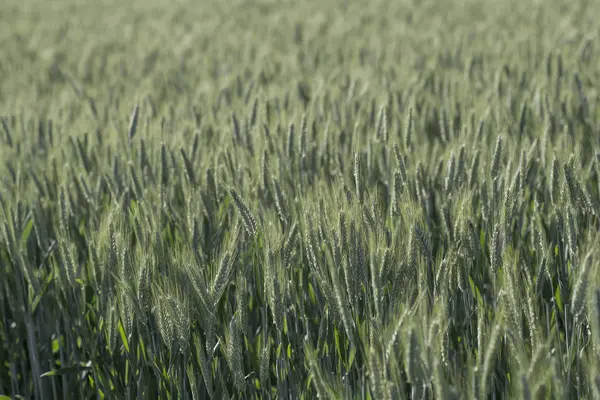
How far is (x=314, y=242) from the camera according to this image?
55.1 inches

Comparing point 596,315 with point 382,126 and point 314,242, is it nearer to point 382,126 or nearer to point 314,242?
point 314,242

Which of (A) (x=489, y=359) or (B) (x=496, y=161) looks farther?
(B) (x=496, y=161)

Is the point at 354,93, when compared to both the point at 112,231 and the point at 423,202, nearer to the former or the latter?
the point at 423,202

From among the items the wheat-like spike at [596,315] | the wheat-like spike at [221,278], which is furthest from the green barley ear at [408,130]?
the wheat-like spike at [596,315]

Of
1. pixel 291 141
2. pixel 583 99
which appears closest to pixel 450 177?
pixel 291 141

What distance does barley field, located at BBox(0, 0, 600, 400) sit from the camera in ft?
4.11

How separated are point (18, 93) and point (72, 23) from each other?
13.0ft

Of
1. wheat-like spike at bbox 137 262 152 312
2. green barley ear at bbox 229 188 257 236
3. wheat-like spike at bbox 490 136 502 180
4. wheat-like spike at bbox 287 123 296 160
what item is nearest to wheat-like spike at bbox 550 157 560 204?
wheat-like spike at bbox 490 136 502 180

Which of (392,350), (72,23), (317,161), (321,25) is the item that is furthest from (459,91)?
(72,23)

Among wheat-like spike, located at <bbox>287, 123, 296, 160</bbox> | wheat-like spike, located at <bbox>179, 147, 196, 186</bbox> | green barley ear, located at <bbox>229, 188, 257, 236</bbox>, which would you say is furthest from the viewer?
wheat-like spike, located at <bbox>287, 123, 296, 160</bbox>

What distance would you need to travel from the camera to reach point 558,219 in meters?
1.58

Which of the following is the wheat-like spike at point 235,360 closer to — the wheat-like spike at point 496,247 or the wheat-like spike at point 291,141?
the wheat-like spike at point 496,247

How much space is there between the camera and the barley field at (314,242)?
1.25 meters

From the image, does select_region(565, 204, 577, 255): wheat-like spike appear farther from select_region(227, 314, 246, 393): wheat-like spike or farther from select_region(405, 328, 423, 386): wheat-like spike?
select_region(227, 314, 246, 393): wheat-like spike
